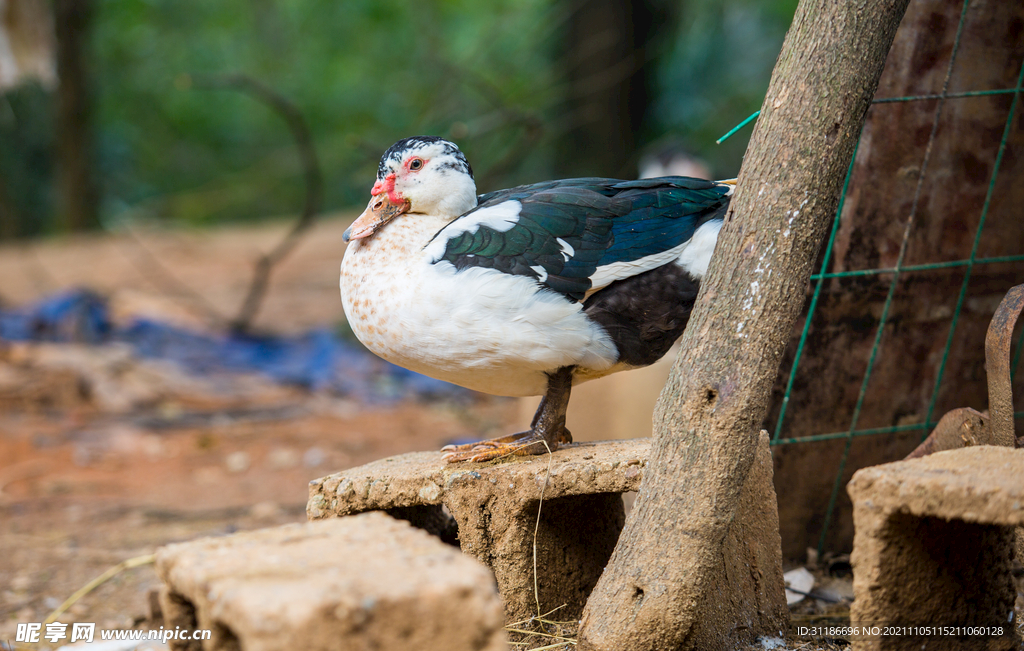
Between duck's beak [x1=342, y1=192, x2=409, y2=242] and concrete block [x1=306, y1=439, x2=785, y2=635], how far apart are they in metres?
0.66

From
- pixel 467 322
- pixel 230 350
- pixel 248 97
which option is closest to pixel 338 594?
pixel 467 322

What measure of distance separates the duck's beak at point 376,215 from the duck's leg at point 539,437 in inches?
24.8

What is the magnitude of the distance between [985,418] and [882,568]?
2.85 feet

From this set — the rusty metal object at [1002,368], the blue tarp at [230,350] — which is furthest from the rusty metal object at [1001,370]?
the blue tarp at [230,350]

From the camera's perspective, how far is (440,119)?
7.05 m

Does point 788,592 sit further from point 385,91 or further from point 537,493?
point 385,91

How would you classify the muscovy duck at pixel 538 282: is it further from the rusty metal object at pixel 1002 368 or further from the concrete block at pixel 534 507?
the rusty metal object at pixel 1002 368

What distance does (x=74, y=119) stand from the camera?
1148 centimetres

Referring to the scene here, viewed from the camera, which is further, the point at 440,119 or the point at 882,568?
the point at 440,119

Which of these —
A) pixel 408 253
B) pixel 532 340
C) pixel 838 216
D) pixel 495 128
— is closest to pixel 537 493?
pixel 532 340

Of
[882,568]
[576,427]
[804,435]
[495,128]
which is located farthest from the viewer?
[495,128]

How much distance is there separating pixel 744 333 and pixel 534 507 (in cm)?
76

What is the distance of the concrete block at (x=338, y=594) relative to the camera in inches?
51.8

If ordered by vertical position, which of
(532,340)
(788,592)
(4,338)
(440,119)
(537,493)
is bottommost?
(788,592)
